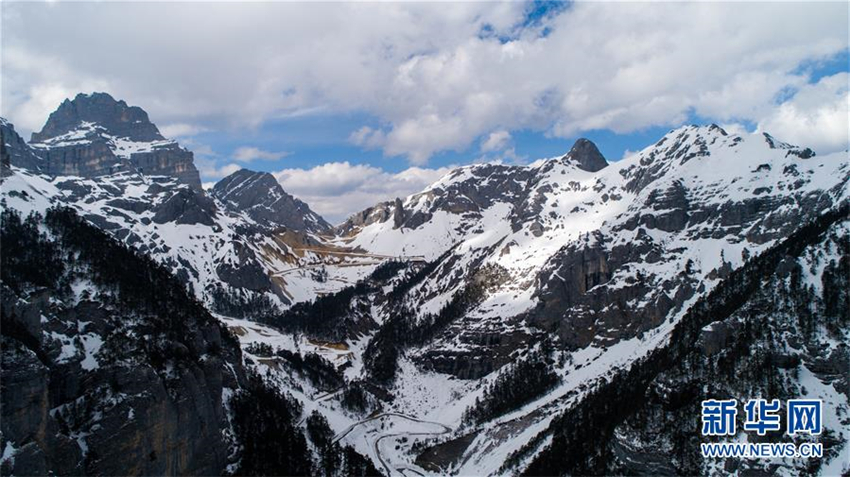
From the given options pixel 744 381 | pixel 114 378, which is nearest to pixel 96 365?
pixel 114 378

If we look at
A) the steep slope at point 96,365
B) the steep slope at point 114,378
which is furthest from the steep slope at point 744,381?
the steep slope at point 96,365

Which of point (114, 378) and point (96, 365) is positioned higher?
point (96, 365)

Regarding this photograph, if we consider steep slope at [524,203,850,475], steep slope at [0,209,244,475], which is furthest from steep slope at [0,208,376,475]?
steep slope at [524,203,850,475]

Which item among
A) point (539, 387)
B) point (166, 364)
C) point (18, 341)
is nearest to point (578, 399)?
point (539, 387)

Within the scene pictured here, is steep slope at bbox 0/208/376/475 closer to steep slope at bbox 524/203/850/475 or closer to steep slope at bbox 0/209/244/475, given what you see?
steep slope at bbox 0/209/244/475

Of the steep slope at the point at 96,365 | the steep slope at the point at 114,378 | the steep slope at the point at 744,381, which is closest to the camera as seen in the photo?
the steep slope at the point at 96,365

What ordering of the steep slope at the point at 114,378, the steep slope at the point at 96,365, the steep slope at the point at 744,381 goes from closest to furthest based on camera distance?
the steep slope at the point at 96,365 < the steep slope at the point at 114,378 < the steep slope at the point at 744,381

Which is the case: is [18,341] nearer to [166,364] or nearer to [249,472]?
[166,364]

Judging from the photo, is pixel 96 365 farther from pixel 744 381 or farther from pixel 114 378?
pixel 744 381

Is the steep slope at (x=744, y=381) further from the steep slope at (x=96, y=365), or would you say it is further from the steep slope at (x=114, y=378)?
the steep slope at (x=96, y=365)

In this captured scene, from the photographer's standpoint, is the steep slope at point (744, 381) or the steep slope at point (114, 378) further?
the steep slope at point (744, 381)

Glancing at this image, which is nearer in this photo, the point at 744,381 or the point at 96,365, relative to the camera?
the point at 96,365
